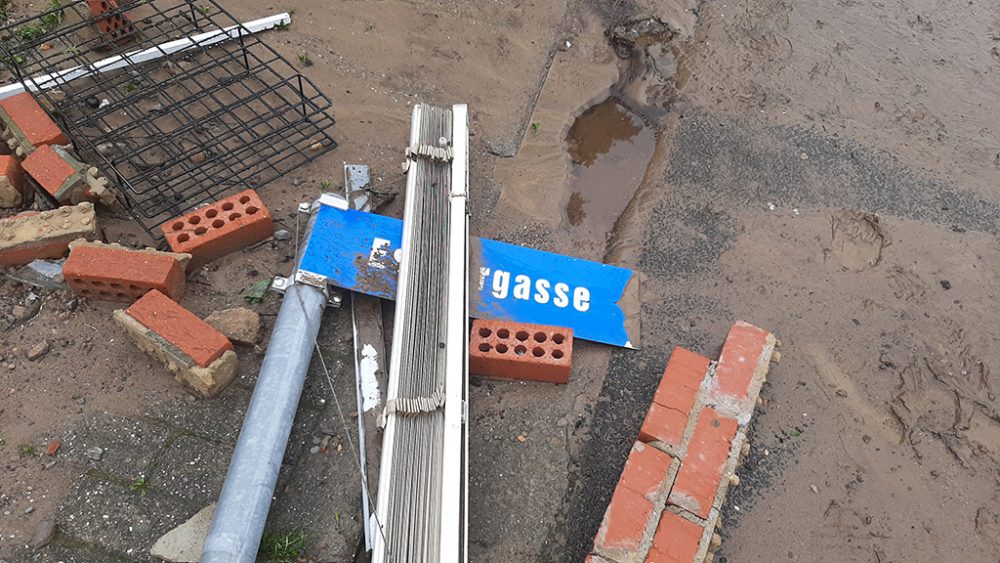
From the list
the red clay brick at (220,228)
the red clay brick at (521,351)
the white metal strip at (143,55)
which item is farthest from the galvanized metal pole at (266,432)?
the white metal strip at (143,55)

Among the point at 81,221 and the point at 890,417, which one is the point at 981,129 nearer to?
the point at 890,417

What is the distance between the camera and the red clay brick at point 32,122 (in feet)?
18.1

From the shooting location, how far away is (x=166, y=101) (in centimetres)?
639

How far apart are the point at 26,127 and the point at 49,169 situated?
517mm

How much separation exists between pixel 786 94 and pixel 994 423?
369 cm

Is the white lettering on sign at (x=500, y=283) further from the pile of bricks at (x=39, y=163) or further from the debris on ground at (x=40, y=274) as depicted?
the debris on ground at (x=40, y=274)

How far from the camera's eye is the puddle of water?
632 centimetres

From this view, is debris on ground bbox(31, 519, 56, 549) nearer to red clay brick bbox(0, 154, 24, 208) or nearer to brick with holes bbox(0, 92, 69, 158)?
red clay brick bbox(0, 154, 24, 208)

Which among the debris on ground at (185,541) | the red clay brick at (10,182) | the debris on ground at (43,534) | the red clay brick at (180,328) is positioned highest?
the red clay brick at (10,182)

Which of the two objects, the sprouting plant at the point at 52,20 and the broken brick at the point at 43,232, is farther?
the sprouting plant at the point at 52,20

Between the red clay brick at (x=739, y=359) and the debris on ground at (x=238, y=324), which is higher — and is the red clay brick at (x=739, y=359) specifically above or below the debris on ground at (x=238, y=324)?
below

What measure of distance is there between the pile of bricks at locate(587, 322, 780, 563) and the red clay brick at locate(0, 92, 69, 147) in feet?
16.6

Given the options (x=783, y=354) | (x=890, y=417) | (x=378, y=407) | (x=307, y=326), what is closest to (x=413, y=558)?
(x=378, y=407)

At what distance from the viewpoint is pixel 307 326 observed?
486 cm
